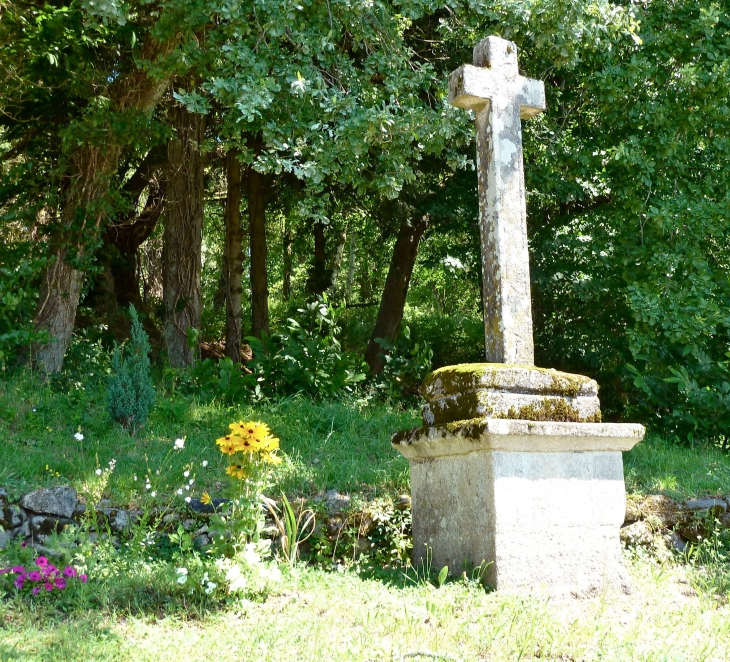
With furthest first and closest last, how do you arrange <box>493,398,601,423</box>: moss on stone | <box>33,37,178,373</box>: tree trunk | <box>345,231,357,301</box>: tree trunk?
<box>345,231,357,301</box>: tree trunk, <box>33,37,178,373</box>: tree trunk, <box>493,398,601,423</box>: moss on stone

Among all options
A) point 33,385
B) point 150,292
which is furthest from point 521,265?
point 150,292

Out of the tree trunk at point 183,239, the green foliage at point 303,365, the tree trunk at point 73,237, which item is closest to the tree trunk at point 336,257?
the tree trunk at point 183,239

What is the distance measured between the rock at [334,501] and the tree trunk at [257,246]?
7366mm

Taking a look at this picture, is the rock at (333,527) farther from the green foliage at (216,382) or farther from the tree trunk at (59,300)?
the tree trunk at (59,300)

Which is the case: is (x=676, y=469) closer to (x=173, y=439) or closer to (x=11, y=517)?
(x=173, y=439)

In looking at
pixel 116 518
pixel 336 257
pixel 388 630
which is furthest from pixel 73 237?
pixel 336 257

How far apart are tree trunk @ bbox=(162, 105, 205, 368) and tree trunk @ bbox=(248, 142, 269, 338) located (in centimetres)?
188

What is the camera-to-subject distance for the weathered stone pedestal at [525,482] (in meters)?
4.31

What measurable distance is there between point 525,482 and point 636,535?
1.69 metres

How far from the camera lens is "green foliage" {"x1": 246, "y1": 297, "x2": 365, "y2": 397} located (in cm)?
891

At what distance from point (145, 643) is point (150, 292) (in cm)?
1290

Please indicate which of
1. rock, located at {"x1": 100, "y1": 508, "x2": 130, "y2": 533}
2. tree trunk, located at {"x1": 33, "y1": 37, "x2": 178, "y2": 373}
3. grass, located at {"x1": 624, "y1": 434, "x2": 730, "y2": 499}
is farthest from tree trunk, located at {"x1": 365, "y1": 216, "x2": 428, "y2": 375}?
rock, located at {"x1": 100, "y1": 508, "x2": 130, "y2": 533}

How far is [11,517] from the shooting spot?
514cm

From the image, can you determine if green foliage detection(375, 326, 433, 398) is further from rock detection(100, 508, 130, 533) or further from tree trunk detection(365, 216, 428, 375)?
rock detection(100, 508, 130, 533)
